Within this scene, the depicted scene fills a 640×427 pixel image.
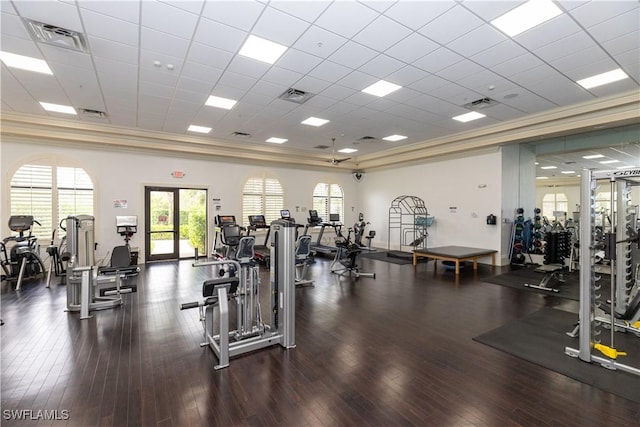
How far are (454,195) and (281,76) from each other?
272 inches

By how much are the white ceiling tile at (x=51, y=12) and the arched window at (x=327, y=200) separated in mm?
8941

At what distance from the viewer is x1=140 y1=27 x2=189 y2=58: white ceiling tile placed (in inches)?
146

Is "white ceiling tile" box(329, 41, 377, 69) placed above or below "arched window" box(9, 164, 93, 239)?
above

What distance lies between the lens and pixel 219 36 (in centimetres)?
379

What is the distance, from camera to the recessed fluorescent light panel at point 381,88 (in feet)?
17.2

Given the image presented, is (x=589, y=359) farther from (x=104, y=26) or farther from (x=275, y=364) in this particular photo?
(x=104, y=26)

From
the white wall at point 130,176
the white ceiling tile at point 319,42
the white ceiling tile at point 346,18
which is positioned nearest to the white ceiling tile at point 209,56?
the white ceiling tile at point 319,42

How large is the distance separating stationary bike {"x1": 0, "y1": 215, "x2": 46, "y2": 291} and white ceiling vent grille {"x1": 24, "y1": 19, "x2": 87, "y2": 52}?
4.56 metres

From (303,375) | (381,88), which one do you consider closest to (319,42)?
(381,88)

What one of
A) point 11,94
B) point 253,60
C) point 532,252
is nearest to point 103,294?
point 11,94

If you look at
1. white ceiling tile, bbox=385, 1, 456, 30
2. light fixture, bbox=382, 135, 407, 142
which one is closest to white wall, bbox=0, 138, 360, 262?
light fixture, bbox=382, 135, 407, 142

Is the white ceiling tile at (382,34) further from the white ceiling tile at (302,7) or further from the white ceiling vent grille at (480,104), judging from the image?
the white ceiling vent grille at (480,104)

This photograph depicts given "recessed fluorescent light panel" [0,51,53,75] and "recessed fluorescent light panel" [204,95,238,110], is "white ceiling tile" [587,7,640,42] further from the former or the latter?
"recessed fluorescent light panel" [0,51,53,75]

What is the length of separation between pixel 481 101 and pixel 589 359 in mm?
4741
